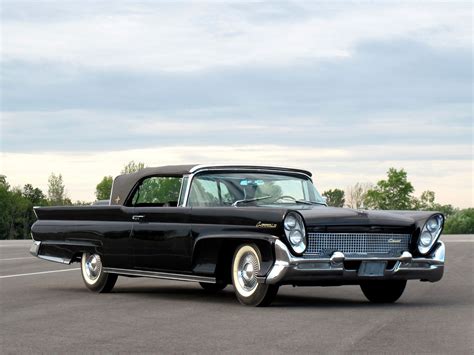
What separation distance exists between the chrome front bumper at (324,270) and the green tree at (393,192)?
347 feet

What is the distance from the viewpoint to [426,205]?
152250 mm

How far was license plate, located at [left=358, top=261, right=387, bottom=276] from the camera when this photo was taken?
11148 millimetres

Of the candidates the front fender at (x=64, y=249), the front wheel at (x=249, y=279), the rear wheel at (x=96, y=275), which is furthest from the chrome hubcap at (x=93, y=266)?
the front wheel at (x=249, y=279)

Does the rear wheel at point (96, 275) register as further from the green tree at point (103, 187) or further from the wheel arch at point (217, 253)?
the green tree at point (103, 187)

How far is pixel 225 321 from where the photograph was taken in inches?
382

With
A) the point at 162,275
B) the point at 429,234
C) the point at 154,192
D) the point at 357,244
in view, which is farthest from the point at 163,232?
the point at 429,234

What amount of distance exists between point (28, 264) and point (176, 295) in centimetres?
906

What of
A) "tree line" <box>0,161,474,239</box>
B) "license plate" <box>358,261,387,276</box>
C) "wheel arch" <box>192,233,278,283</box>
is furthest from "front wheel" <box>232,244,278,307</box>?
"tree line" <box>0,161,474,239</box>

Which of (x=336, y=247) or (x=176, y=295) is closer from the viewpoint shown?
(x=336, y=247)

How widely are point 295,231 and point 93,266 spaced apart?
12.8ft

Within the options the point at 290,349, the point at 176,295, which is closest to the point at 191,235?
the point at 176,295

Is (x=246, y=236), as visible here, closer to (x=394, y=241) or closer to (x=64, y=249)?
(x=394, y=241)

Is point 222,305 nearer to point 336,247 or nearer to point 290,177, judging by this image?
point 336,247

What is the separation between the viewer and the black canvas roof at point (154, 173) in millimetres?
12680
